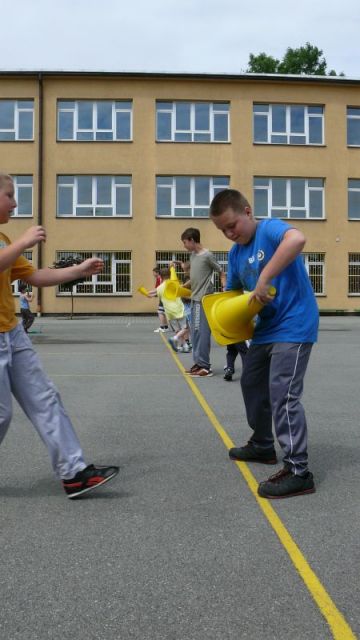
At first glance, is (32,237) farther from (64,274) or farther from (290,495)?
(290,495)

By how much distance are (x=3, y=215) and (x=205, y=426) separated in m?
2.93

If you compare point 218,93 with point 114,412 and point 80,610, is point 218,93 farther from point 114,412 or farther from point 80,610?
point 80,610

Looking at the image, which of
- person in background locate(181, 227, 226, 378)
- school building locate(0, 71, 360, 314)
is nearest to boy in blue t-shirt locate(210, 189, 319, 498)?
person in background locate(181, 227, 226, 378)

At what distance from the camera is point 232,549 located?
306 cm

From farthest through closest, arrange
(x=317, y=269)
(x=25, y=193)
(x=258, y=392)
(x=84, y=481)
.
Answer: (x=317, y=269), (x=25, y=193), (x=258, y=392), (x=84, y=481)

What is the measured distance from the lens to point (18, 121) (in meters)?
30.0

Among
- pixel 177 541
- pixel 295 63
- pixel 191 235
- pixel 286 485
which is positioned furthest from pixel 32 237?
pixel 295 63

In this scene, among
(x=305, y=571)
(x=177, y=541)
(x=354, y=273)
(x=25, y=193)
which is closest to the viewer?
(x=305, y=571)

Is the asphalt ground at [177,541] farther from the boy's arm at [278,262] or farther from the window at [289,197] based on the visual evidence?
the window at [289,197]

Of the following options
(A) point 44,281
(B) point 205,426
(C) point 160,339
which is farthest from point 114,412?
(C) point 160,339

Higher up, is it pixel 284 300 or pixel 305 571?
pixel 284 300

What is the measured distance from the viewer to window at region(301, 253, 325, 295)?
30.6 meters

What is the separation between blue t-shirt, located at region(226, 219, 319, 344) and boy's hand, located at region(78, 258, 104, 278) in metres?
0.97

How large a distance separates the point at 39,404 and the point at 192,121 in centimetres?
2822
